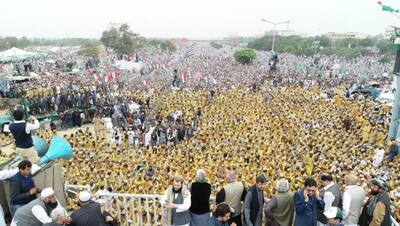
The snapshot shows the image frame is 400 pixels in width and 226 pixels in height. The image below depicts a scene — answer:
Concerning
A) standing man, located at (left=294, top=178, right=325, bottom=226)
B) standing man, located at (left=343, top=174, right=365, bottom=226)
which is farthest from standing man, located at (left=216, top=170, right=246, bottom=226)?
standing man, located at (left=343, top=174, right=365, bottom=226)

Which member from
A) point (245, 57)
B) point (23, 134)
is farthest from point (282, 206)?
point (245, 57)

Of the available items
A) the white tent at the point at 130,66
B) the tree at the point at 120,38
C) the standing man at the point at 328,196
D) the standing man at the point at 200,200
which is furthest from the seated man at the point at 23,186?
the tree at the point at 120,38

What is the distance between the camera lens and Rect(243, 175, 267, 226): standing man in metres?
4.02

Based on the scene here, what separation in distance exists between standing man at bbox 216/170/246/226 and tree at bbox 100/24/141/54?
5485cm

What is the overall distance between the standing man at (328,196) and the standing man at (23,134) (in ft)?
12.0

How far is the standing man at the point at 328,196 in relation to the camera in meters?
3.82

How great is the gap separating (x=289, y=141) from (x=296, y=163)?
2.67 m

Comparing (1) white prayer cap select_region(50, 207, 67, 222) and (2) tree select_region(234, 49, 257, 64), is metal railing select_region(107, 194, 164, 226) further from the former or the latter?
(2) tree select_region(234, 49, 257, 64)

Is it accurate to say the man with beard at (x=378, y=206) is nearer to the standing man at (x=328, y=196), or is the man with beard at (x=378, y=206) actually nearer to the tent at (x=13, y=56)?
the standing man at (x=328, y=196)

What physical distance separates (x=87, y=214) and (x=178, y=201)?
1.01m

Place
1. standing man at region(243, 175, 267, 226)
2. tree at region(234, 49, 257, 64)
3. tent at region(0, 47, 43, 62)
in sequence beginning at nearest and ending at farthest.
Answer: standing man at region(243, 175, 267, 226), tent at region(0, 47, 43, 62), tree at region(234, 49, 257, 64)

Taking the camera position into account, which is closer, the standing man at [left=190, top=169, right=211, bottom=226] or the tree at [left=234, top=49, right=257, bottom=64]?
the standing man at [left=190, top=169, right=211, bottom=226]

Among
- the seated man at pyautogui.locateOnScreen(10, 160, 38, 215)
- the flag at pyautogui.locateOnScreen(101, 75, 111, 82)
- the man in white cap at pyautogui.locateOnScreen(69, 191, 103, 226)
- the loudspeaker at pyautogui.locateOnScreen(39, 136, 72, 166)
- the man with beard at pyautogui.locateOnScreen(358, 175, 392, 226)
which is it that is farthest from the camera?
the flag at pyautogui.locateOnScreen(101, 75, 111, 82)

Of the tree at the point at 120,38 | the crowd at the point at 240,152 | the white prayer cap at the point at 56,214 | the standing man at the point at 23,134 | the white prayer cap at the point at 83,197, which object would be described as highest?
the tree at the point at 120,38
